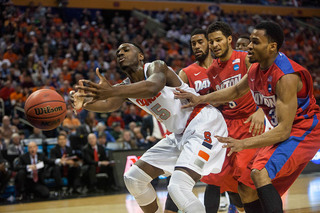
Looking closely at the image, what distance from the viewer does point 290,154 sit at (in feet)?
11.5

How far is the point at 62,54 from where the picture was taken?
1504 cm

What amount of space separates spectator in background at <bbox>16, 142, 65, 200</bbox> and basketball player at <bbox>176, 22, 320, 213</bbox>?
6221mm

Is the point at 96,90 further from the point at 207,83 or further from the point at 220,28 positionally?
the point at 207,83

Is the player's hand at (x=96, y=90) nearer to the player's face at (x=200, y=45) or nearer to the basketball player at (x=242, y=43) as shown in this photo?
the player's face at (x=200, y=45)

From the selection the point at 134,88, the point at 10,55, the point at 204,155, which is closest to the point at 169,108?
the point at 204,155

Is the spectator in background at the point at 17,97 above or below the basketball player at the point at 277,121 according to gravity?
below

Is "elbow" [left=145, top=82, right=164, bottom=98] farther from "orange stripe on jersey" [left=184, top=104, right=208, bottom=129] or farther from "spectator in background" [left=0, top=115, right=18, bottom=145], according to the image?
"spectator in background" [left=0, top=115, right=18, bottom=145]

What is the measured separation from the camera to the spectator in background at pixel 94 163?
31.3ft

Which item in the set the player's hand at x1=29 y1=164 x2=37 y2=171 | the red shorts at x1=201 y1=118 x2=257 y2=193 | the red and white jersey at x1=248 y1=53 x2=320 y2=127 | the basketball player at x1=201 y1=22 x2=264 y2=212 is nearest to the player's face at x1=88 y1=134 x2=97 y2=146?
the player's hand at x1=29 y1=164 x2=37 y2=171

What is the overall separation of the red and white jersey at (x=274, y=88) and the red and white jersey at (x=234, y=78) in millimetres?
920

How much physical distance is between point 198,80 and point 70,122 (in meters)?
6.31

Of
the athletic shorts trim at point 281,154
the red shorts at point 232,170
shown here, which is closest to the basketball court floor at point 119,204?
the red shorts at point 232,170

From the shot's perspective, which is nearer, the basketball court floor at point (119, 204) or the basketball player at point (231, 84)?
the basketball player at point (231, 84)

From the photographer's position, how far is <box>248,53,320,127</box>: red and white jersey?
354cm
